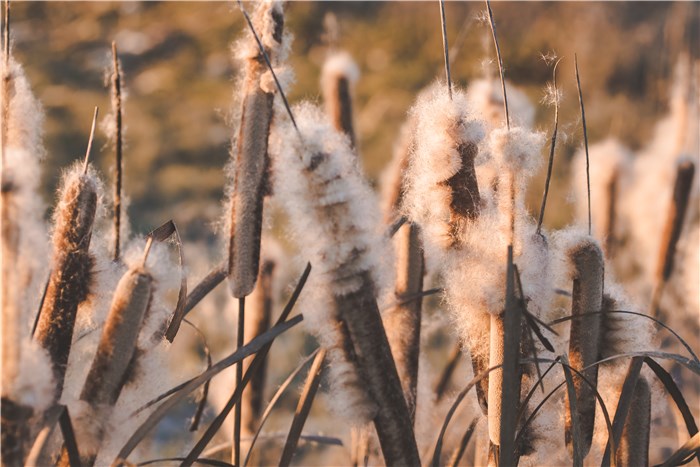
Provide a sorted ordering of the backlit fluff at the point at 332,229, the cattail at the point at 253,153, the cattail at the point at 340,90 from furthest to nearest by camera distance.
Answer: the cattail at the point at 340,90
the cattail at the point at 253,153
the backlit fluff at the point at 332,229

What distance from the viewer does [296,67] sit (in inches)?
247

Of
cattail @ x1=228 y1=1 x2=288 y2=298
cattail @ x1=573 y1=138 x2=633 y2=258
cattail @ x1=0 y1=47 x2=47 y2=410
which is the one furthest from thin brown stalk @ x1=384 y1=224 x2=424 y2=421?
cattail @ x1=0 y1=47 x2=47 y2=410

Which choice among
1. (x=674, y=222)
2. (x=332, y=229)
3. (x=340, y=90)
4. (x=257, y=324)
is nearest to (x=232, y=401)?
(x=332, y=229)

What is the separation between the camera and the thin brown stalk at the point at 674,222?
1448 mm

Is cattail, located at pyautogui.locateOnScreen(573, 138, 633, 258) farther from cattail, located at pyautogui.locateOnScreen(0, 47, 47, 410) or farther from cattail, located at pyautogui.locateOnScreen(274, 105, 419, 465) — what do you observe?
cattail, located at pyautogui.locateOnScreen(0, 47, 47, 410)

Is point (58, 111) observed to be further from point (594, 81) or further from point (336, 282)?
point (336, 282)

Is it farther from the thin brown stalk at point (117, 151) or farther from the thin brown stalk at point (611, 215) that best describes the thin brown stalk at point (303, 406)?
the thin brown stalk at point (611, 215)

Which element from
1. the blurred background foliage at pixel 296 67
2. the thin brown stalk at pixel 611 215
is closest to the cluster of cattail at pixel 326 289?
the thin brown stalk at pixel 611 215

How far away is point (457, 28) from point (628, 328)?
7.02 m

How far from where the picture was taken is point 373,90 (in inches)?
286

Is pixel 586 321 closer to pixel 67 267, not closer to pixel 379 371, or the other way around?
pixel 379 371

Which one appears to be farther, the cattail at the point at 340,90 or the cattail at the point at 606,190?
the cattail at the point at 606,190

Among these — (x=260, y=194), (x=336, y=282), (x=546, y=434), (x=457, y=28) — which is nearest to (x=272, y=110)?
(x=260, y=194)

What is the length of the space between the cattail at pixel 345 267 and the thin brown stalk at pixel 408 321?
21cm
